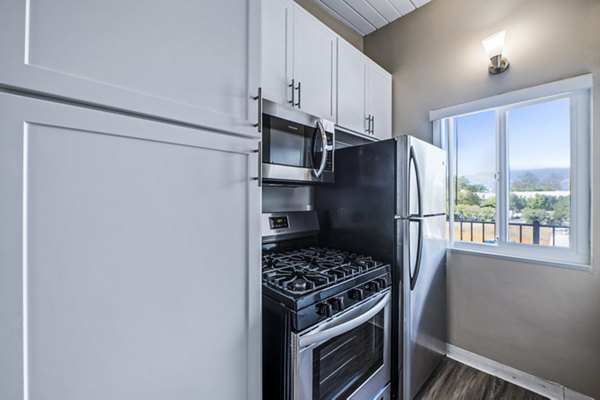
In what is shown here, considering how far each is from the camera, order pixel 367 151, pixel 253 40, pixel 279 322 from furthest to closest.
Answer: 1. pixel 367 151
2. pixel 279 322
3. pixel 253 40

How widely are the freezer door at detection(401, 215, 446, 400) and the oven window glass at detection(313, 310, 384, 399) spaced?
25cm

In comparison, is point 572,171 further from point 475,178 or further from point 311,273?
point 311,273

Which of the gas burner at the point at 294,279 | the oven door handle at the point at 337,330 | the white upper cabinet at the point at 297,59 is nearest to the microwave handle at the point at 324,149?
the white upper cabinet at the point at 297,59

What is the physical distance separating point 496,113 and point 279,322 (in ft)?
7.31

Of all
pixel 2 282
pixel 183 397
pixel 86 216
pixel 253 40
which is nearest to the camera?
pixel 2 282

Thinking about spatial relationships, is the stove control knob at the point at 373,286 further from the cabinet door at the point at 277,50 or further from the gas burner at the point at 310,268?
the cabinet door at the point at 277,50

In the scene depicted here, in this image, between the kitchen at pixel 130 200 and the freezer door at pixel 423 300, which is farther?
the freezer door at pixel 423 300

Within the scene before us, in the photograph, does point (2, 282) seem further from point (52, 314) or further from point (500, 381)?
point (500, 381)

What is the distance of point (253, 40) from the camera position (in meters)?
0.96

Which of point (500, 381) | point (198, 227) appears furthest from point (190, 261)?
point (500, 381)

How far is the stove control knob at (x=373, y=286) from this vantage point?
1383 millimetres

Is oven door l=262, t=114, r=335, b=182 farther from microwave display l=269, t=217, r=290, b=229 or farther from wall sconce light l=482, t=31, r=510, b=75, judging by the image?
wall sconce light l=482, t=31, r=510, b=75

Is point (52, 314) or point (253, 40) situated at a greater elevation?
point (253, 40)

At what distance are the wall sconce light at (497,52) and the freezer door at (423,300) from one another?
1160 millimetres
